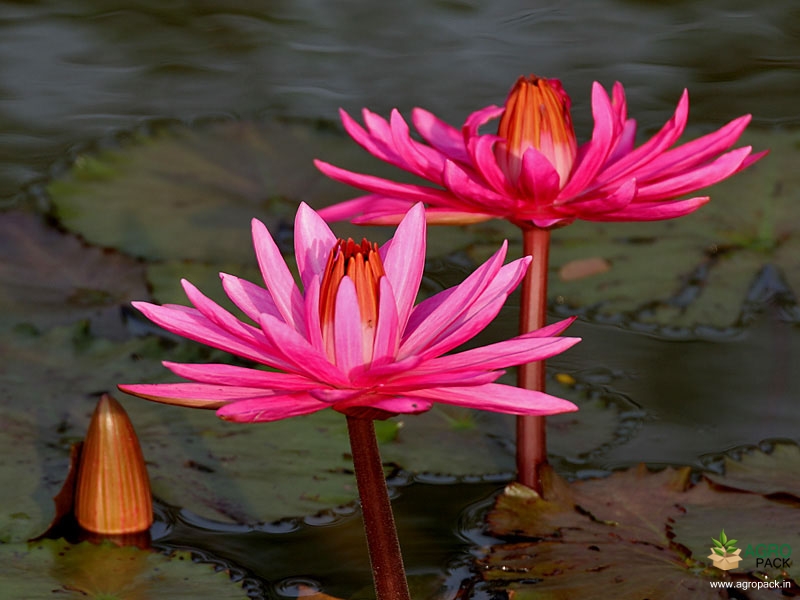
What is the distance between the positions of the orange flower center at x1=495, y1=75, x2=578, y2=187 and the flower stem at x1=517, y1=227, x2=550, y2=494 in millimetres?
106

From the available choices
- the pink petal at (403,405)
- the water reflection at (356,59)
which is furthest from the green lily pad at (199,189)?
the pink petal at (403,405)

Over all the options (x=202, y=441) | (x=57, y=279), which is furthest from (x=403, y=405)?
(x=57, y=279)

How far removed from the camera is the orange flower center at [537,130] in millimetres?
1547

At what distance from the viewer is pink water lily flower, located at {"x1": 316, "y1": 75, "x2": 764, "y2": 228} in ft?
4.85

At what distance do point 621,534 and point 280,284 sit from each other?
0.70 meters

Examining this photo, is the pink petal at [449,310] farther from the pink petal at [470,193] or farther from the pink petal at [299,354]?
the pink petal at [470,193]

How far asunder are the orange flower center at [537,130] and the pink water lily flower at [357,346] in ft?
1.24

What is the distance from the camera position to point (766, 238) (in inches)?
98.3

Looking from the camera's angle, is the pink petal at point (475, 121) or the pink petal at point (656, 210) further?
the pink petal at point (475, 121)

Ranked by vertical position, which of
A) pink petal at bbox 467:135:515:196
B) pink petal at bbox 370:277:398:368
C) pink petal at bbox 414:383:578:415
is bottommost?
pink petal at bbox 414:383:578:415

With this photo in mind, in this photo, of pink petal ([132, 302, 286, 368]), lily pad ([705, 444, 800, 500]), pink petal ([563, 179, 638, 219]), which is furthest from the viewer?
lily pad ([705, 444, 800, 500])

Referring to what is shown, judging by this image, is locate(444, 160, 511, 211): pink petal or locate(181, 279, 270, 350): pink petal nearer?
locate(181, 279, 270, 350): pink petal

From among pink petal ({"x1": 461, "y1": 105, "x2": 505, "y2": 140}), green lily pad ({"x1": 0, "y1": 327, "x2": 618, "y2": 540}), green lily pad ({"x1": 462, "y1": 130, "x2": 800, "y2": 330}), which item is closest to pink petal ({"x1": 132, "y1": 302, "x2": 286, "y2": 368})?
pink petal ({"x1": 461, "y1": 105, "x2": 505, "y2": 140})

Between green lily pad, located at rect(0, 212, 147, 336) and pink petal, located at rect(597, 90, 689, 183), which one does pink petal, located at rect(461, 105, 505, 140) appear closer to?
pink petal, located at rect(597, 90, 689, 183)
